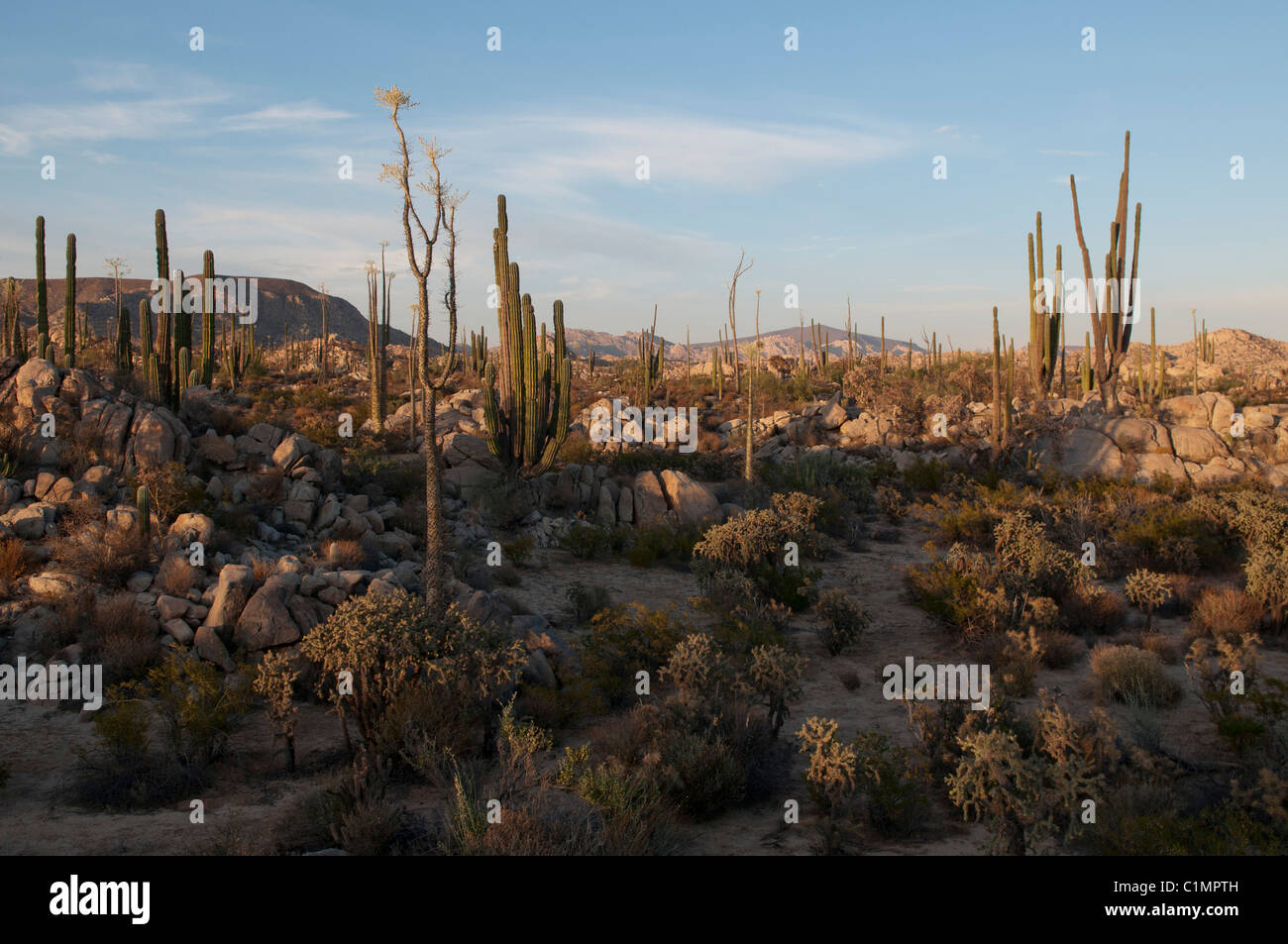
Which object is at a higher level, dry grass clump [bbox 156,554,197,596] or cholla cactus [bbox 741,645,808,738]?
dry grass clump [bbox 156,554,197,596]

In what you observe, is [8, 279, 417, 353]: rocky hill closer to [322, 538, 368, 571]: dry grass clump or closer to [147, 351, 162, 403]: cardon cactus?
[147, 351, 162, 403]: cardon cactus

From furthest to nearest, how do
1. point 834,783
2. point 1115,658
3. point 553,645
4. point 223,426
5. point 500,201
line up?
point 223,426 → point 500,201 → point 553,645 → point 1115,658 → point 834,783

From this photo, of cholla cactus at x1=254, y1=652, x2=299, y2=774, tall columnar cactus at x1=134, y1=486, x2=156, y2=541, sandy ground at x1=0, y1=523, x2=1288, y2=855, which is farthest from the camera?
tall columnar cactus at x1=134, y1=486, x2=156, y2=541

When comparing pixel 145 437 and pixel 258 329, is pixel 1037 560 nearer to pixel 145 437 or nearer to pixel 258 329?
pixel 145 437

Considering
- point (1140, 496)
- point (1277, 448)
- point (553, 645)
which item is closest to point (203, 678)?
point (553, 645)

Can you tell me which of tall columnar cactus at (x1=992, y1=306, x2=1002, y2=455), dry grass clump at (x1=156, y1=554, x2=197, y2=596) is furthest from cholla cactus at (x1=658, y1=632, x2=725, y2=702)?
tall columnar cactus at (x1=992, y1=306, x2=1002, y2=455)

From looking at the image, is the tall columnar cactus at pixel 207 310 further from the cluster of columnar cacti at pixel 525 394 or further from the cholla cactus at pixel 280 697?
the cholla cactus at pixel 280 697
